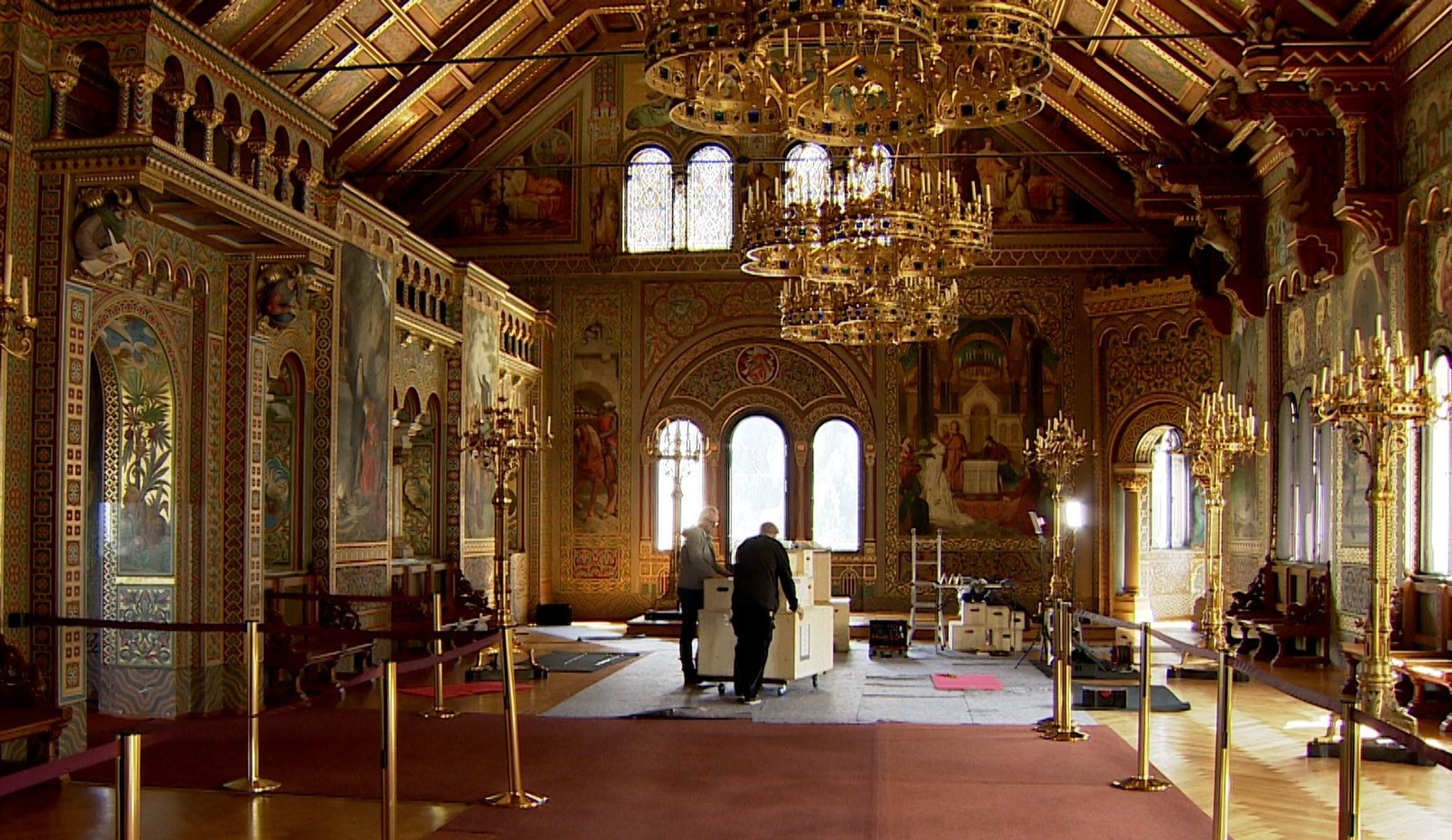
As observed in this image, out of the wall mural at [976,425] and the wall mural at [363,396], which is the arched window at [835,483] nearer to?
the wall mural at [976,425]

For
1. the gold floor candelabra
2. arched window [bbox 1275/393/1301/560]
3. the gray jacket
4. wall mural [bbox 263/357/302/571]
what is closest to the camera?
the gold floor candelabra

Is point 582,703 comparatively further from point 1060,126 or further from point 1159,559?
point 1159,559

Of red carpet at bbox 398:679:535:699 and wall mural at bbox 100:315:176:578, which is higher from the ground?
wall mural at bbox 100:315:176:578

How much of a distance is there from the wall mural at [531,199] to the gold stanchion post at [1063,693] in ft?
46.1

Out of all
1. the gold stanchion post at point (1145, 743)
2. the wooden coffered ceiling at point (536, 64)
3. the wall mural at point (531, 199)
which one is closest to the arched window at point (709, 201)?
the wall mural at point (531, 199)

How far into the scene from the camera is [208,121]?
1241 cm

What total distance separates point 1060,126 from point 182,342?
15065mm

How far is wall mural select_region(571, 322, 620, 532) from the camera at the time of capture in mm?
24797

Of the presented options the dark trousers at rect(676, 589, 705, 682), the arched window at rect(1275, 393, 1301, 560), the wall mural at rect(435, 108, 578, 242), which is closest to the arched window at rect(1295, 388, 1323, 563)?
the arched window at rect(1275, 393, 1301, 560)

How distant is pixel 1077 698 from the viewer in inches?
559

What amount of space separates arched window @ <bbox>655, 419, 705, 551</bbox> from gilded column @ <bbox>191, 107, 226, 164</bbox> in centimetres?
1295

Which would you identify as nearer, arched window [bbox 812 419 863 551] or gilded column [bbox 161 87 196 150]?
gilded column [bbox 161 87 196 150]

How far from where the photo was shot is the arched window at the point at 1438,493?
44.8ft

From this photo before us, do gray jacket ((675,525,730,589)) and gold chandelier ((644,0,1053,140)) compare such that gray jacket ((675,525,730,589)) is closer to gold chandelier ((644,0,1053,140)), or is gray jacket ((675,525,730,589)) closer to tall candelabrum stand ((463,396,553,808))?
tall candelabrum stand ((463,396,553,808))
